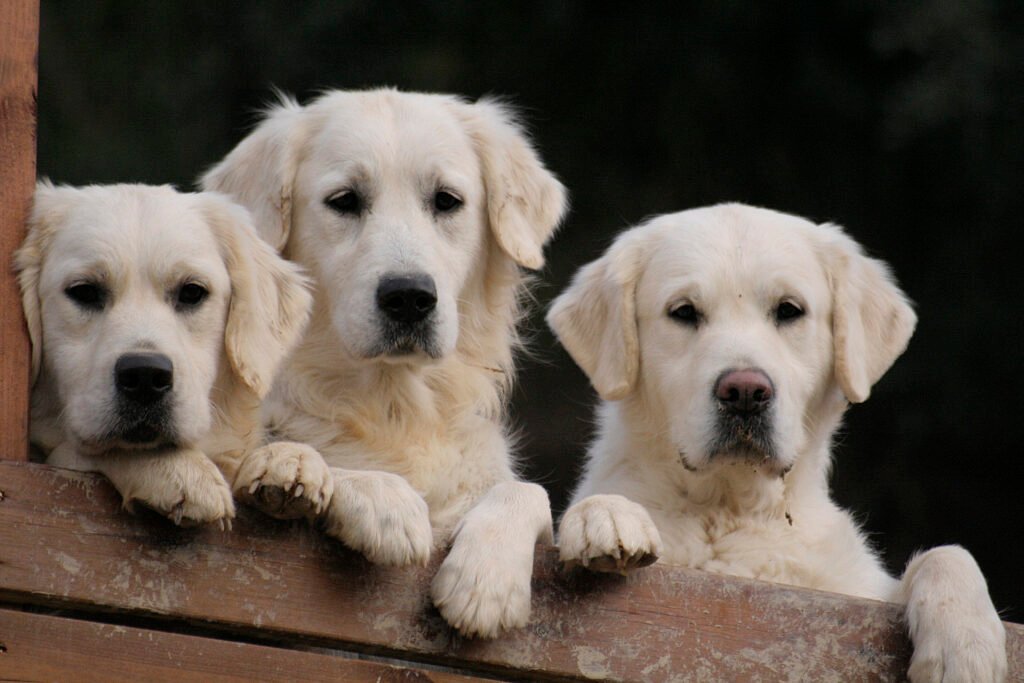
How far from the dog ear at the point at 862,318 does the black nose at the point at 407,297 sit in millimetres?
1283

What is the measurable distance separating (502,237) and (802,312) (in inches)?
40.0

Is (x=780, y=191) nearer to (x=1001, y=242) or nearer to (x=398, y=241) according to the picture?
(x=1001, y=242)

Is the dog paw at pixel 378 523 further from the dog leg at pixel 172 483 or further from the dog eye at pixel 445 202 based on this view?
the dog eye at pixel 445 202

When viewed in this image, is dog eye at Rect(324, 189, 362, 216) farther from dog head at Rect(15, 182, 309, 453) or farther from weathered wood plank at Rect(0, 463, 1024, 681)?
weathered wood plank at Rect(0, 463, 1024, 681)

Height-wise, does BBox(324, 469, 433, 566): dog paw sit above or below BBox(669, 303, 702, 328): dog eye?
above

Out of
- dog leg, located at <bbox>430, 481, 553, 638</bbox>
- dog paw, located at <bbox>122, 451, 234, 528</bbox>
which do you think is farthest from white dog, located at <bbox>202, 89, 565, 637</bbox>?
dog paw, located at <bbox>122, 451, 234, 528</bbox>

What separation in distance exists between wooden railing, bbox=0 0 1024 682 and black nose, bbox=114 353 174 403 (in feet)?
0.72

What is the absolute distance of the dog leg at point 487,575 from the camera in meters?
3.13

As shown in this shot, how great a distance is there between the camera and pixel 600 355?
14.8 ft

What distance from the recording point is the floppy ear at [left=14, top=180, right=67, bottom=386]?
3.35 metres

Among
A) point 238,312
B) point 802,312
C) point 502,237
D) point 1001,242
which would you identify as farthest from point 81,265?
point 1001,242

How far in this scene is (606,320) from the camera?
4566mm

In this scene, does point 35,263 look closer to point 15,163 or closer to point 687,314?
point 15,163

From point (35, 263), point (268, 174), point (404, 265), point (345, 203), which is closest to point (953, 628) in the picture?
point (404, 265)
